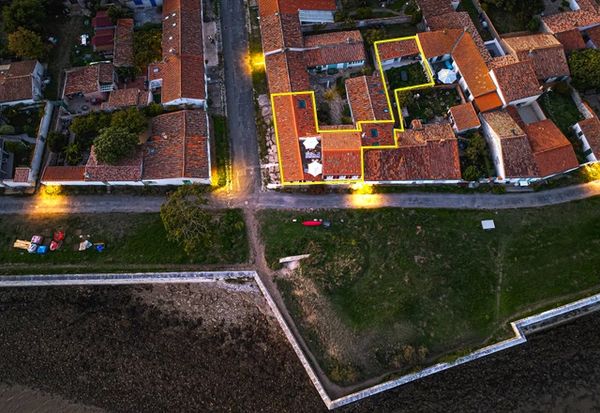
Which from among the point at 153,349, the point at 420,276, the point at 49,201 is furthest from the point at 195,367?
the point at 420,276

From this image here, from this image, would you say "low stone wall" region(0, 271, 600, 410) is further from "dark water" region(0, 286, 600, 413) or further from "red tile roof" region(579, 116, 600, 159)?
"red tile roof" region(579, 116, 600, 159)

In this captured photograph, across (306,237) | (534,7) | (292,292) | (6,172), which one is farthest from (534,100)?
(6,172)

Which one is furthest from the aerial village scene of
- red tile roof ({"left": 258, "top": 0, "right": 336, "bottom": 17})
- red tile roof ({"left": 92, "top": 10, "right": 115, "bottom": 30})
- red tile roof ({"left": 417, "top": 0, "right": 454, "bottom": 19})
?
red tile roof ({"left": 417, "top": 0, "right": 454, "bottom": 19})

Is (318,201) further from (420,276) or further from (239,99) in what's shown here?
(239,99)

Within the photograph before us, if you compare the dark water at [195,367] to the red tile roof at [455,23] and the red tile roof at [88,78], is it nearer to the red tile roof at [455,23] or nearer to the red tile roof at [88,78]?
the red tile roof at [88,78]

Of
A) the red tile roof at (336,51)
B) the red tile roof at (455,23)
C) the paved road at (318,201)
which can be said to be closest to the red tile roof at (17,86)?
the paved road at (318,201)

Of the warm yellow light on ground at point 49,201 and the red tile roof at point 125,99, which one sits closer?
the warm yellow light on ground at point 49,201

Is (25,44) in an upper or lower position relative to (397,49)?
upper
